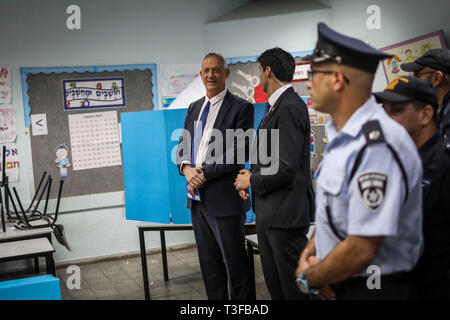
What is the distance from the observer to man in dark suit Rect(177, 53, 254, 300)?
2482 mm

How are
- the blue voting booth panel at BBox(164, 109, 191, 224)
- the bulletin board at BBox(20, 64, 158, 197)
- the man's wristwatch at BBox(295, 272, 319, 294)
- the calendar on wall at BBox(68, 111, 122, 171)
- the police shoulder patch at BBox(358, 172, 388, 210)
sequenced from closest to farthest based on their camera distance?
1. the police shoulder patch at BBox(358, 172, 388, 210)
2. the man's wristwatch at BBox(295, 272, 319, 294)
3. the blue voting booth panel at BBox(164, 109, 191, 224)
4. the bulletin board at BBox(20, 64, 158, 197)
5. the calendar on wall at BBox(68, 111, 122, 171)

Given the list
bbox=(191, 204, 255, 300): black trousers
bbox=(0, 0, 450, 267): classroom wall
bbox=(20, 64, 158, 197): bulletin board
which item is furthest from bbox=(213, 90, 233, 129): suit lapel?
bbox=(20, 64, 158, 197): bulletin board

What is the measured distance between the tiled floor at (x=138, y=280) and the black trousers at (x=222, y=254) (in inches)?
34.3

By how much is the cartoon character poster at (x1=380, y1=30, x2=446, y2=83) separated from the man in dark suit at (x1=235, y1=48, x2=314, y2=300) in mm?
1336

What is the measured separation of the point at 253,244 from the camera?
2619 mm

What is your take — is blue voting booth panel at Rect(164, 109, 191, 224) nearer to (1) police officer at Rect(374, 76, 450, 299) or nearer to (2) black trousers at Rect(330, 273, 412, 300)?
(1) police officer at Rect(374, 76, 450, 299)

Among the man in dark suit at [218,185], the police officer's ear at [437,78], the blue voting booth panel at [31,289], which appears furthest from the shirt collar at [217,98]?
the blue voting booth panel at [31,289]

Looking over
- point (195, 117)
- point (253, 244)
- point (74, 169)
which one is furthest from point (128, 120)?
point (74, 169)

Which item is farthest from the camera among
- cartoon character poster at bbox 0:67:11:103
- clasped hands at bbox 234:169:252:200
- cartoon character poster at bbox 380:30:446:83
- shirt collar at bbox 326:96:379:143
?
cartoon character poster at bbox 0:67:11:103

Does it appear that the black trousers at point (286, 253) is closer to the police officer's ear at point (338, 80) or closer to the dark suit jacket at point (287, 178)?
the dark suit jacket at point (287, 178)

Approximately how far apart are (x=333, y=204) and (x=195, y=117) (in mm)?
1580

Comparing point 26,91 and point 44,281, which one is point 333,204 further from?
point 26,91

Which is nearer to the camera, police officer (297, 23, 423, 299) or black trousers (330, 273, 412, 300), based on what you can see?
police officer (297, 23, 423, 299)

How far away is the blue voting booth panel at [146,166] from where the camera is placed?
118 inches
